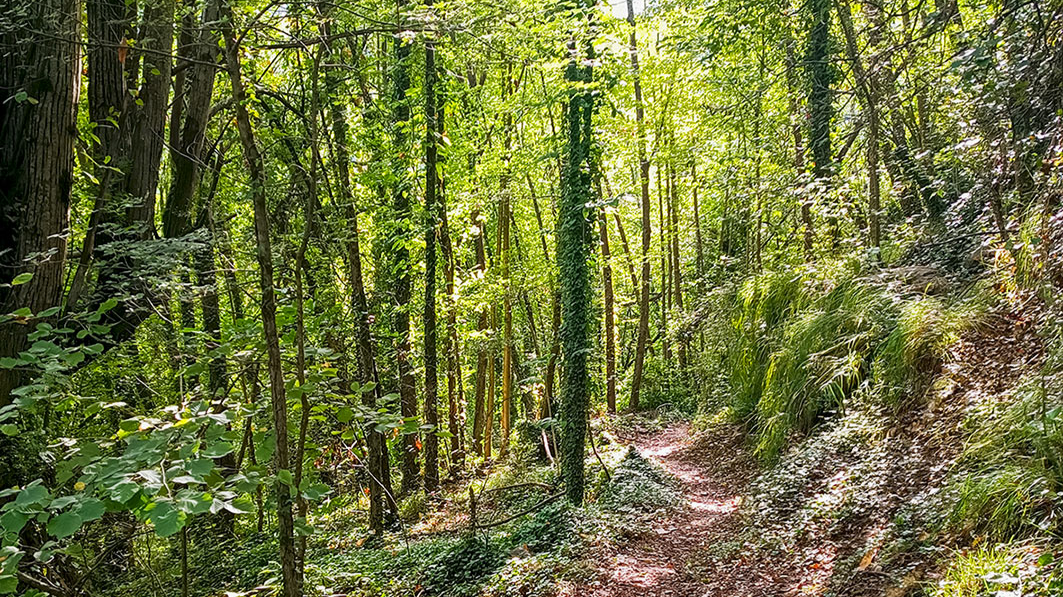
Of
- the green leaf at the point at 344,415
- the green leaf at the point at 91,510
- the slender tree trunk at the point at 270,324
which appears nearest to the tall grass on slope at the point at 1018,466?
the green leaf at the point at 344,415

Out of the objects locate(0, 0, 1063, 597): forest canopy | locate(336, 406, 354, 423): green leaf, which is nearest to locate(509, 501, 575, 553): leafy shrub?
locate(0, 0, 1063, 597): forest canopy

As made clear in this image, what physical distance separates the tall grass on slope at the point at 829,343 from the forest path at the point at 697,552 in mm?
719

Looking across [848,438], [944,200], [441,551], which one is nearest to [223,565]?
[441,551]

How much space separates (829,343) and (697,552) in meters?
3.05

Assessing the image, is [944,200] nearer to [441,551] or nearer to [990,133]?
[990,133]

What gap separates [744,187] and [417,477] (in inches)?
332

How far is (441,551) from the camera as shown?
7.73 meters

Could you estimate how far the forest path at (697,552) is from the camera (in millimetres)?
5586

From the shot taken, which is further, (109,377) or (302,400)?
(109,377)

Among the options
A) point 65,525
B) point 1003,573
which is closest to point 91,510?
point 65,525

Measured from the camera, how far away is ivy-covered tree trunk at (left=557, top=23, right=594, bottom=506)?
26.2 feet

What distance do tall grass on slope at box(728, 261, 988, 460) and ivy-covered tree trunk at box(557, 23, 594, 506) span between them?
246 centimetres

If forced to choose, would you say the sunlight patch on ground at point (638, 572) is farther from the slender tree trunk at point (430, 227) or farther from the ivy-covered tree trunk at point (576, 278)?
the slender tree trunk at point (430, 227)

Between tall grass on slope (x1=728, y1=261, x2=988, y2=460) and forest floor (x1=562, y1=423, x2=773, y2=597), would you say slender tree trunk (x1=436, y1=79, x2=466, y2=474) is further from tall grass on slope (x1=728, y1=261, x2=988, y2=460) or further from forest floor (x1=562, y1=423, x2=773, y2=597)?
tall grass on slope (x1=728, y1=261, x2=988, y2=460)
